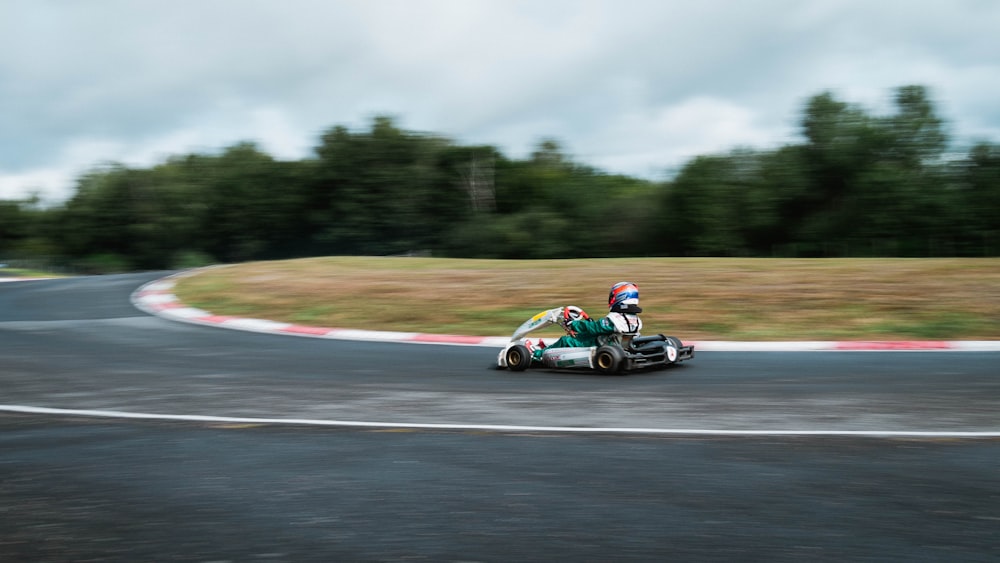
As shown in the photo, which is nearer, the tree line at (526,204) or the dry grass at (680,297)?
the dry grass at (680,297)

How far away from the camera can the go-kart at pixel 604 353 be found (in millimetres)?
8891

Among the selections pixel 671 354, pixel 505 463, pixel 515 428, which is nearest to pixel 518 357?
pixel 671 354

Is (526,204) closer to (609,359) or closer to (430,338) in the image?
(430,338)

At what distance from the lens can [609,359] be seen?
8883 millimetres

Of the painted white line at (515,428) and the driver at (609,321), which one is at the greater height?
the driver at (609,321)

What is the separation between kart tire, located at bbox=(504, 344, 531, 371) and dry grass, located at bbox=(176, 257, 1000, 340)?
11.5 feet

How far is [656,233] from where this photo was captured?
54188mm

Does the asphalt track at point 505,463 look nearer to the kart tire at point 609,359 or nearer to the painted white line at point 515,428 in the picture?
the painted white line at point 515,428

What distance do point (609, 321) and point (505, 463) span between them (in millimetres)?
4041

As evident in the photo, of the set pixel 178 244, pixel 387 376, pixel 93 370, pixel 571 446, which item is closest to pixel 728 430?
pixel 571 446

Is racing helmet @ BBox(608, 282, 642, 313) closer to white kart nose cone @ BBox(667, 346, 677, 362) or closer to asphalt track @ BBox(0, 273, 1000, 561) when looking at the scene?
white kart nose cone @ BBox(667, 346, 677, 362)

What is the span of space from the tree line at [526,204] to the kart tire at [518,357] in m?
42.8

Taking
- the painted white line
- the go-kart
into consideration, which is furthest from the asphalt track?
the go-kart

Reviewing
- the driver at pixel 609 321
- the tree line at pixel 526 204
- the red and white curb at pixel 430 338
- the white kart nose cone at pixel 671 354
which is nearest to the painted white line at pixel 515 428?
the driver at pixel 609 321
